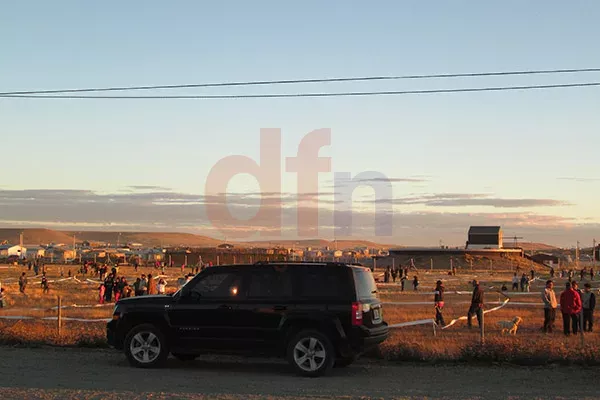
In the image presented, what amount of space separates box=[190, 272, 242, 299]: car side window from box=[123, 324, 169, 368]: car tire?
3.06ft

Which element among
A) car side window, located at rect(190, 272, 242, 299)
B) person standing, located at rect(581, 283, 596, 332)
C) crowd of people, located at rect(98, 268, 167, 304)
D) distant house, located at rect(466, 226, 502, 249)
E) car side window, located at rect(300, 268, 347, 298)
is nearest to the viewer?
car side window, located at rect(300, 268, 347, 298)

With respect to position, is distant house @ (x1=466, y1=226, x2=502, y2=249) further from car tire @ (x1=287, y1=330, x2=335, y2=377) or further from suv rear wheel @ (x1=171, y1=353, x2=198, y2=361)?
car tire @ (x1=287, y1=330, x2=335, y2=377)

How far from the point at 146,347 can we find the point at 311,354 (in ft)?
9.59

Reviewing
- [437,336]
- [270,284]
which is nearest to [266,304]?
[270,284]

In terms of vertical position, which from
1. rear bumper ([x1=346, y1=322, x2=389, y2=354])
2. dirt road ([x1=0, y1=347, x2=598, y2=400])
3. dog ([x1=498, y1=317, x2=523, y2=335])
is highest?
rear bumper ([x1=346, y1=322, x2=389, y2=354])

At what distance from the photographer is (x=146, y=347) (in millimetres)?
12891

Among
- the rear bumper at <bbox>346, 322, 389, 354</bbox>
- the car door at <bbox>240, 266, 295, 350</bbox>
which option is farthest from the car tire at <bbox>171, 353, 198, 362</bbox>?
the rear bumper at <bbox>346, 322, 389, 354</bbox>

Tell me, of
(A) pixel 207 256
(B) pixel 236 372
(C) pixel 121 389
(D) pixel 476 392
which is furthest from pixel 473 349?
(A) pixel 207 256

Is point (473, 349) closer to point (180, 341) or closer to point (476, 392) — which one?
point (476, 392)

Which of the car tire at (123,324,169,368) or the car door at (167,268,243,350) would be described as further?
the car tire at (123,324,169,368)

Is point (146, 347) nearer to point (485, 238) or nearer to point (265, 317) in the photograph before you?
point (265, 317)

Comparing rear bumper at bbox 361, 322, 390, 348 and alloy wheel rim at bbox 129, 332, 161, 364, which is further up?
rear bumper at bbox 361, 322, 390, 348

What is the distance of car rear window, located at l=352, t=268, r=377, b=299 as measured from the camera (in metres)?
12.4

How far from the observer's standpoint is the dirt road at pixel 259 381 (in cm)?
1043
